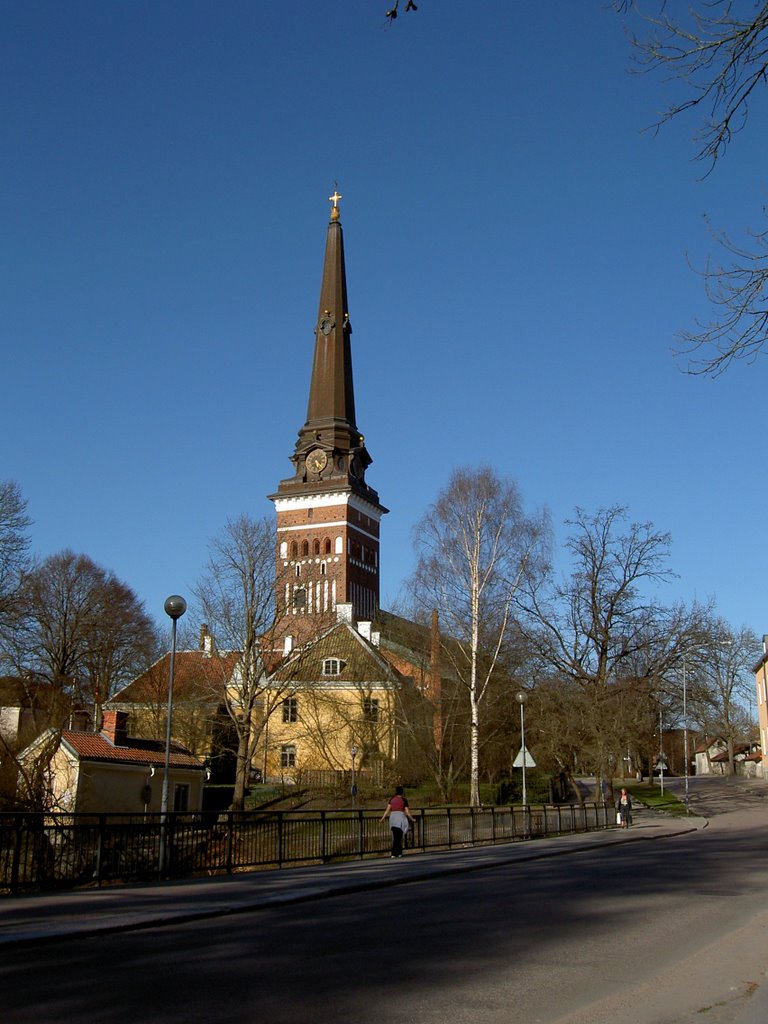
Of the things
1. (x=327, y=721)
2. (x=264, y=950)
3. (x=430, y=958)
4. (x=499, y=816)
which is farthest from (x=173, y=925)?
(x=327, y=721)

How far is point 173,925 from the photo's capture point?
1091 centimetres

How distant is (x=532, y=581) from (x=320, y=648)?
1592 cm

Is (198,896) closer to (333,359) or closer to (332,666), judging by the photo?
(332,666)

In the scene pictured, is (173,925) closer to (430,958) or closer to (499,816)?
(430,958)

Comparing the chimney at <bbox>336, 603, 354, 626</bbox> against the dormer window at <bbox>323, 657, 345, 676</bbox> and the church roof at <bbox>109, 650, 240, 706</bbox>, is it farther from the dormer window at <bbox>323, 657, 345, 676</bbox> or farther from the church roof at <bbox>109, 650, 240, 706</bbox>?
the church roof at <bbox>109, 650, 240, 706</bbox>

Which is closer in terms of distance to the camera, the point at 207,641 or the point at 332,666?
the point at 207,641

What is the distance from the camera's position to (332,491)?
79.6m

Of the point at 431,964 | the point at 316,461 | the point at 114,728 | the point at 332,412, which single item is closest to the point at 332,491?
the point at 316,461

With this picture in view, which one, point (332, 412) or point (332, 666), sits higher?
point (332, 412)

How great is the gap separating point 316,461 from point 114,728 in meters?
40.9

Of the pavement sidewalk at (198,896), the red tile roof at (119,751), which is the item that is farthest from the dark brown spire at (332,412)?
the pavement sidewalk at (198,896)

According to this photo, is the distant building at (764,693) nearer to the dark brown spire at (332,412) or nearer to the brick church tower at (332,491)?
the brick church tower at (332,491)

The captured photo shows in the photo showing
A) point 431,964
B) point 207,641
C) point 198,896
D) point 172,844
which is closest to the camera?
point 431,964

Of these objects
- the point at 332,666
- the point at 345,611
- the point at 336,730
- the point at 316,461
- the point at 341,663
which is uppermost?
the point at 316,461
